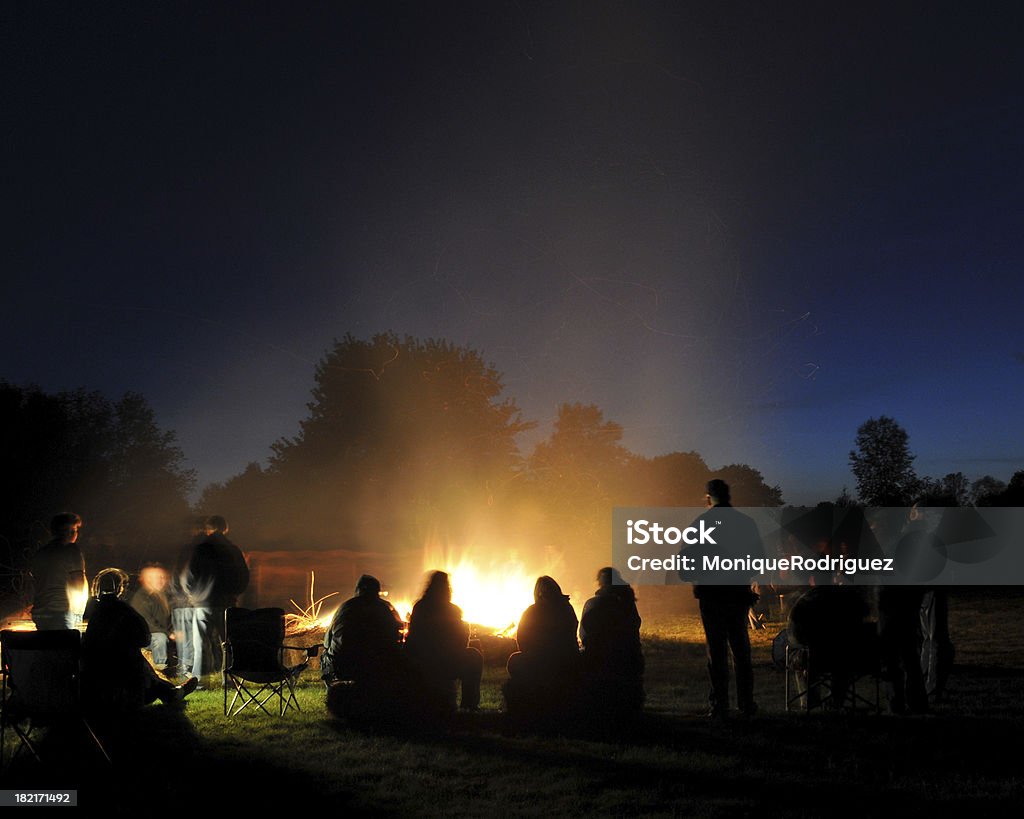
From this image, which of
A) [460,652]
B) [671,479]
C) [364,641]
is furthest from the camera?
[671,479]

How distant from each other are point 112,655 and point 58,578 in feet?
4.10

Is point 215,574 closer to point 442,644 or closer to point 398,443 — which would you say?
point 442,644

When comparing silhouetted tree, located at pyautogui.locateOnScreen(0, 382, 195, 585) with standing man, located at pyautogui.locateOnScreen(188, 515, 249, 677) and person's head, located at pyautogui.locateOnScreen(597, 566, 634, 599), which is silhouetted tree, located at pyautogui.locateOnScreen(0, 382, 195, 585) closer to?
standing man, located at pyautogui.locateOnScreen(188, 515, 249, 677)

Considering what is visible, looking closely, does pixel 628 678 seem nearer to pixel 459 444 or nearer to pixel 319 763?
pixel 319 763

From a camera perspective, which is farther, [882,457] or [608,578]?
[882,457]

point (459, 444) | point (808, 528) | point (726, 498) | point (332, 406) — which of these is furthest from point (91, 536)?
point (726, 498)

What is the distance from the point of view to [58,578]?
27.8ft

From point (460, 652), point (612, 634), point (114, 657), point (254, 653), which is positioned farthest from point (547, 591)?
point (114, 657)

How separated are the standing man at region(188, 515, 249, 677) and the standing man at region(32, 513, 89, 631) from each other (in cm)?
227

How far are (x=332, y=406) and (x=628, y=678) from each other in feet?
101

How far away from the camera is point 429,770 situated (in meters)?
6.55

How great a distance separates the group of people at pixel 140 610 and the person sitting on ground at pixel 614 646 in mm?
3898

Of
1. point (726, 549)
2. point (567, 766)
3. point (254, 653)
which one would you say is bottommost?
point (567, 766)

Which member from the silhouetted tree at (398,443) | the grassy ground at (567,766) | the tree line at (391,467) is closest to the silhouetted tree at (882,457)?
the tree line at (391,467)
